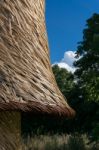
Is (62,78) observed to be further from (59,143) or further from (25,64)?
(25,64)

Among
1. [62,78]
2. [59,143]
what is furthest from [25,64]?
[62,78]

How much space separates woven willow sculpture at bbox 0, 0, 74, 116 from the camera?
3971 mm

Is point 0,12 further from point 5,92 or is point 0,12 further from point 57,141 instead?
point 57,141

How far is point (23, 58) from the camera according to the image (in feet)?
13.9

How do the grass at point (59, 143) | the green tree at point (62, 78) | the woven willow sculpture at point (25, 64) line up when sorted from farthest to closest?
the green tree at point (62, 78)
the grass at point (59, 143)
the woven willow sculpture at point (25, 64)

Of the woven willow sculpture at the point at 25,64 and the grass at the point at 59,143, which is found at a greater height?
the grass at the point at 59,143

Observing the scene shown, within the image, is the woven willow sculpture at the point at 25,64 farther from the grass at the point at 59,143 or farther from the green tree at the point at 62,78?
the green tree at the point at 62,78

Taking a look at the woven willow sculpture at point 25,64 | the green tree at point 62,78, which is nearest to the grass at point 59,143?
the woven willow sculpture at point 25,64

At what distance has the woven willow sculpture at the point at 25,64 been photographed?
3.97m

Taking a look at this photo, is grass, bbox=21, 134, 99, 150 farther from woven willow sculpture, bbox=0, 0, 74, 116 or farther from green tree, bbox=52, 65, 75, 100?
green tree, bbox=52, 65, 75, 100

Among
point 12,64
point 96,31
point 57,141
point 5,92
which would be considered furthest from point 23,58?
point 96,31

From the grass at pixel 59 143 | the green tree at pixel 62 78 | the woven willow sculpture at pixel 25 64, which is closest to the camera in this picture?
the woven willow sculpture at pixel 25 64

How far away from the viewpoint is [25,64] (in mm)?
4219

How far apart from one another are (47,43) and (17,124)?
73cm
